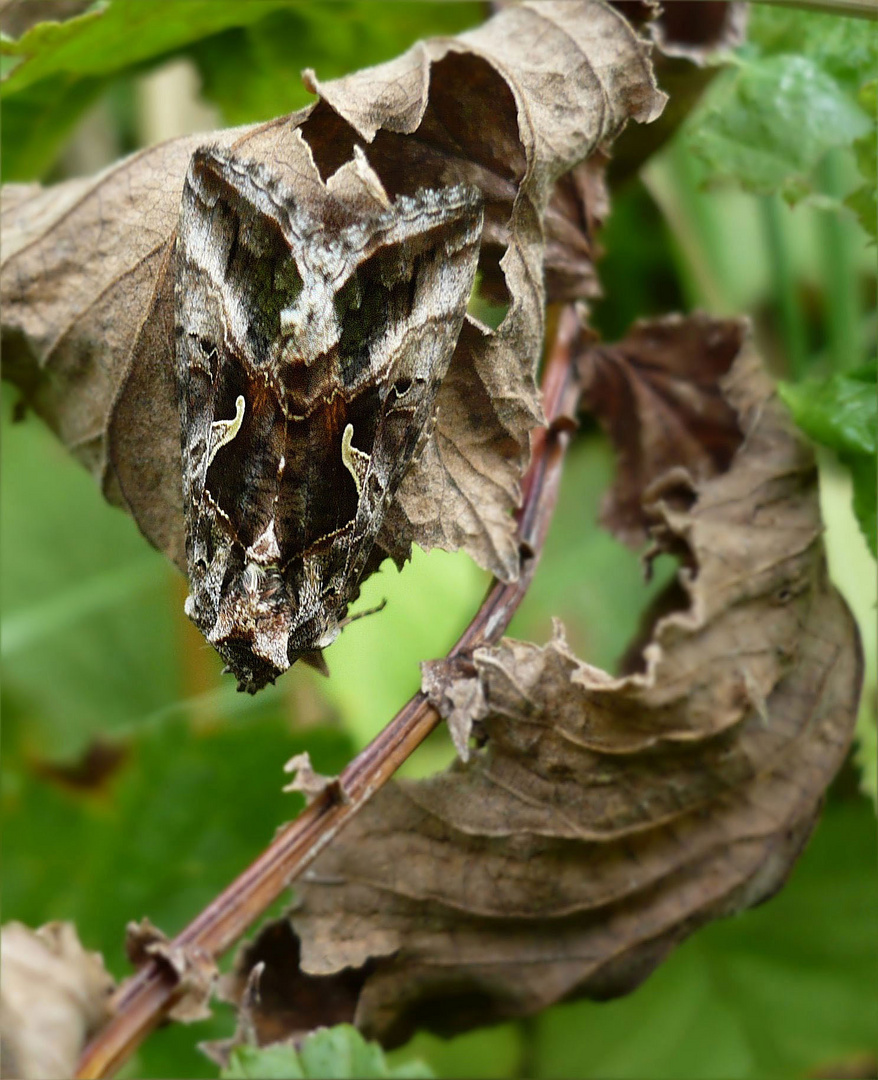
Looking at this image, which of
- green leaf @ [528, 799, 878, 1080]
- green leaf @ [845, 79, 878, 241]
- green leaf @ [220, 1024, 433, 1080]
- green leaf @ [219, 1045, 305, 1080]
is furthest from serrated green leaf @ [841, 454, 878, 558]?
green leaf @ [219, 1045, 305, 1080]

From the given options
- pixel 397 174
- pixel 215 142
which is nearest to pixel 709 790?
pixel 397 174

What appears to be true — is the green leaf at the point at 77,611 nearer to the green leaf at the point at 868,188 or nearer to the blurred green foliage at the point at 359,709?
the blurred green foliage at the point at 359,709

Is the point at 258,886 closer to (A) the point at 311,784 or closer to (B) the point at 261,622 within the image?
(A) the point at 311,784

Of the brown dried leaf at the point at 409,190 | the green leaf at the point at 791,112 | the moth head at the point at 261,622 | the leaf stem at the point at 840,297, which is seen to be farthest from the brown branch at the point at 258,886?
the leaf stem at the point at 840,297

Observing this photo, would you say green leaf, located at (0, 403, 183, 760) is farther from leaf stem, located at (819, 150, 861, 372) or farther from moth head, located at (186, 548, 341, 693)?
leaf stem, located at (819, 150, 861, 372)

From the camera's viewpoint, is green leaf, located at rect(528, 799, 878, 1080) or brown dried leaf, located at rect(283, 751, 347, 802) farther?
green leaf, located at rect(528, 799, 878, 1080)

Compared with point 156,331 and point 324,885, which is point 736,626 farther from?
point 156,331

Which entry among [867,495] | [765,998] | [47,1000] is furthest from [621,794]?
[47,1000]
